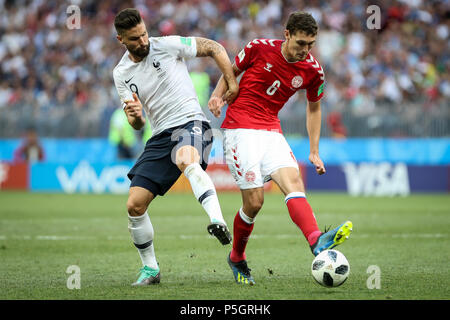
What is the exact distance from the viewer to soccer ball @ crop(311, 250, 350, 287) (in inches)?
211

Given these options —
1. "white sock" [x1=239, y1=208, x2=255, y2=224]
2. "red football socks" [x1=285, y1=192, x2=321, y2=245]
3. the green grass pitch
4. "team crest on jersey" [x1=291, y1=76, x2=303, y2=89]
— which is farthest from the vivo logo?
"red football socks" [x1=285, y1=192, x2=321, y2=245]

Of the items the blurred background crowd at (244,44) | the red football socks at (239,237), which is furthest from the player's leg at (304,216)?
the blurred background crowd at (244,44)

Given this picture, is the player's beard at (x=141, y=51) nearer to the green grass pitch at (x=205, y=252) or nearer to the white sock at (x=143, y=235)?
the white sock at (x=143, y=235)

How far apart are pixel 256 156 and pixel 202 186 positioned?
65 centimetres

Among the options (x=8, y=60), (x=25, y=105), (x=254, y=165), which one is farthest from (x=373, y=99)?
(x=254, y=165)

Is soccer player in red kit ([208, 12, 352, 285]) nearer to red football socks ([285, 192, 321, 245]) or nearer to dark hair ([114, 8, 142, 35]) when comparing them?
red football socks ([285, 192, 321, 245])

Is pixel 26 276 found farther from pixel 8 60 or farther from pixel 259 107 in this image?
pixel 8 60

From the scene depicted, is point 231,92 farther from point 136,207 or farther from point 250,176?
point 136,207

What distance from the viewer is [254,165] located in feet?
20.1

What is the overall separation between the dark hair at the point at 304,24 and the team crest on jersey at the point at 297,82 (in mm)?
445

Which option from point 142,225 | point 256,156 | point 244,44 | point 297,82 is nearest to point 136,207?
point 142,225

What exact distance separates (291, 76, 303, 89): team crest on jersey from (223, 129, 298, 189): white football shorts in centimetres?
43

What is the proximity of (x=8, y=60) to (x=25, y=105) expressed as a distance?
5043mm

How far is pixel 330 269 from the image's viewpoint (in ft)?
17.6
